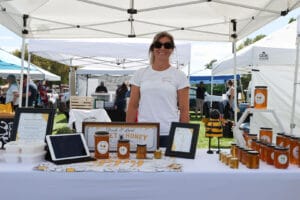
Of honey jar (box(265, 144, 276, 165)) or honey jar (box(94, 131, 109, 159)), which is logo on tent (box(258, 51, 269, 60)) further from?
honey jar (box(94, 131, 109, 159))

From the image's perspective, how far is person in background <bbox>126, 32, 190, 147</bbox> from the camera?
1890 millimetres

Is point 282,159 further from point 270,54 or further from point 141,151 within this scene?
point 270,54

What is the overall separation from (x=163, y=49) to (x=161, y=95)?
25cm

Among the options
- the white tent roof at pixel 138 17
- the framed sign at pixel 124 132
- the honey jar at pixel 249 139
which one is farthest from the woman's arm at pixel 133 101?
the white tent roof at pixel 138 17

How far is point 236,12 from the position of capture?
3.61 m

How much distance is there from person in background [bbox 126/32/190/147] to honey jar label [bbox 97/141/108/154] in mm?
421

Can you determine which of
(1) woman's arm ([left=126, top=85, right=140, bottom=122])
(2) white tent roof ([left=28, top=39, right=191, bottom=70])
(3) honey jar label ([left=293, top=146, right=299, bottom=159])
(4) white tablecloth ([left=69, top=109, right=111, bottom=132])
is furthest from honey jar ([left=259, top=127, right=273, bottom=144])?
A: (4) white tablecloth ([left=69, top=109, right=111, bottom=132])

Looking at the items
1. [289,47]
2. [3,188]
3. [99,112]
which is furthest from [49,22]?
[289,47]

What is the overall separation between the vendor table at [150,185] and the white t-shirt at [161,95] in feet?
1.90

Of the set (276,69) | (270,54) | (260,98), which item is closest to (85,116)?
(270,54)

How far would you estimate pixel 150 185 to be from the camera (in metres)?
1.31

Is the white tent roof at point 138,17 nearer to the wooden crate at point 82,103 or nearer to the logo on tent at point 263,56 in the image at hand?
the logo on tent at point 263,56

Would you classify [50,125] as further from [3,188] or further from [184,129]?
[184,129]

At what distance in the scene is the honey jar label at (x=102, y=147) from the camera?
1515 mm
